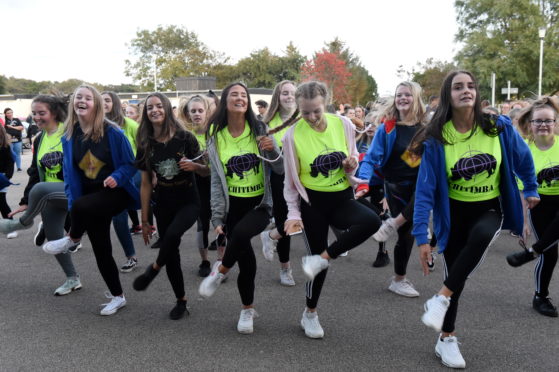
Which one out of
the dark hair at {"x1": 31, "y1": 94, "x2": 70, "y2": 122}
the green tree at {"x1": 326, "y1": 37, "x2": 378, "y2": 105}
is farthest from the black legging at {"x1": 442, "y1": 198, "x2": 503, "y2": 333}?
the green tree at {"x1": 326, "y1": 37, "x2": 378, "y2": 105}

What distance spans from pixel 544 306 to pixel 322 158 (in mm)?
2553

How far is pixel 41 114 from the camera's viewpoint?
4.98m

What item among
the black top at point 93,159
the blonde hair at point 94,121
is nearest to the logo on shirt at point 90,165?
the black top at point 93,159

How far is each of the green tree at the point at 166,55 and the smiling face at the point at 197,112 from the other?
193ft

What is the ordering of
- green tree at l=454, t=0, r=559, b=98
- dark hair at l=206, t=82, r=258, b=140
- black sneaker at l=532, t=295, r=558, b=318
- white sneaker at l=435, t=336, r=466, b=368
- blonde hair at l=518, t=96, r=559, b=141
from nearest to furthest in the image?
white sneaker at l=435, t=336, r=466, b=368, dark hair at l=206, t=82, r=258, b=140, black sneaker at l=532, t=295, r=558, b=318, blonde hair at l=518, t=96, r=559, b=141, green tree at l=454, t=0, r=559, b=98

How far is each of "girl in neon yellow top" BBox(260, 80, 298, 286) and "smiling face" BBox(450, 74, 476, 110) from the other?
60.5 inches

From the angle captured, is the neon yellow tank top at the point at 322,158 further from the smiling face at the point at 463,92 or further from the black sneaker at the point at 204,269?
the black sneaker at the point at 204,269

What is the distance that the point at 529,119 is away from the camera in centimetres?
468

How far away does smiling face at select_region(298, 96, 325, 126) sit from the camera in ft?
12.1

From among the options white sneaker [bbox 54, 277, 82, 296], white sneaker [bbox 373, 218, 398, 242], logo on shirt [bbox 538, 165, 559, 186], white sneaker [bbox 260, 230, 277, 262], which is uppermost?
logo on shirt [bbox 538, 165, 559, 186]

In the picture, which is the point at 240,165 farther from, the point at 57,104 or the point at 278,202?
the point at 57,104

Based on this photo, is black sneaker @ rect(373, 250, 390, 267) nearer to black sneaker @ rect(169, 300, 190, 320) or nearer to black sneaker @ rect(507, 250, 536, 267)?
black sneaker @ rect(507, 250, 536, 267)

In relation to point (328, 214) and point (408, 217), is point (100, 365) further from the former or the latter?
point (408, 217)

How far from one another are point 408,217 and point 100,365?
2.94m
